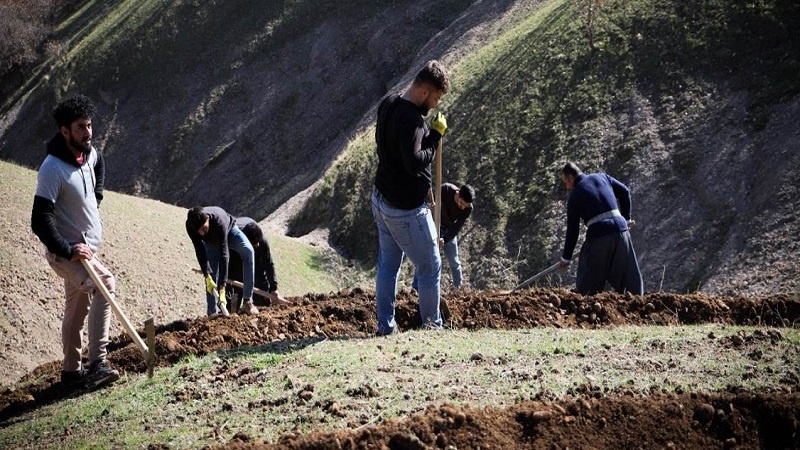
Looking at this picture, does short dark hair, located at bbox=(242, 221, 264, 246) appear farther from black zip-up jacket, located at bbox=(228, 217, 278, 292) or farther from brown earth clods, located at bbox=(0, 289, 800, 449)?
brown earth clods, located at bbox=(0, 289, 800, 449)

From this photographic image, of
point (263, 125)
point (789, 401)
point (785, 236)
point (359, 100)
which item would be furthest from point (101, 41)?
point (789, 401)

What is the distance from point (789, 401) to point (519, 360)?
207 cm

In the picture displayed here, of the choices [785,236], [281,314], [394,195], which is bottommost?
[785,236]

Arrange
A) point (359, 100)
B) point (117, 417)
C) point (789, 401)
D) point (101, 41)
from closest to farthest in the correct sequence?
point (789, 401) → point (117, 417) → point (359, 100) → point (101, 41)

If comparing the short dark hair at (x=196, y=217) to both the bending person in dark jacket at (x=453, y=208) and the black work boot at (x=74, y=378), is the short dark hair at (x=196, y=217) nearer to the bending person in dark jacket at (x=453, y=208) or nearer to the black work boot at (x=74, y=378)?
the black work boot at (x=74, y=378)

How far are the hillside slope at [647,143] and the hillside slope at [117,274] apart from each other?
171 inches

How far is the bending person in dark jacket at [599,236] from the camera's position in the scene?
1000cm

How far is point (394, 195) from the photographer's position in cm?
805

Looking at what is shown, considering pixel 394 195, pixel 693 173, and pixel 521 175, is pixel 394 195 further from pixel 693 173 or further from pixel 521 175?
pixel 521 175

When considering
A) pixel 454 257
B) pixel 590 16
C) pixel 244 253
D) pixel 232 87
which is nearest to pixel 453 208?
pixel 454 257

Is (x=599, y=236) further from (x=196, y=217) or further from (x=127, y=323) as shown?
(x=127, y=323)

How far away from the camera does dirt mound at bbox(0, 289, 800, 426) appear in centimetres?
917

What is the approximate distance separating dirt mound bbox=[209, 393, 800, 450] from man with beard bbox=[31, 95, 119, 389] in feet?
8.22

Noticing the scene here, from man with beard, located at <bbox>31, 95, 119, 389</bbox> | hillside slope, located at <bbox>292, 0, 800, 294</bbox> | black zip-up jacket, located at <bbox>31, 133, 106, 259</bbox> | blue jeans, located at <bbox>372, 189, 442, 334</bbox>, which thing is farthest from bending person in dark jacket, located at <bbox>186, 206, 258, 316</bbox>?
hillside slope, located at <bbox>292, 0, 800, 294</bbox>
